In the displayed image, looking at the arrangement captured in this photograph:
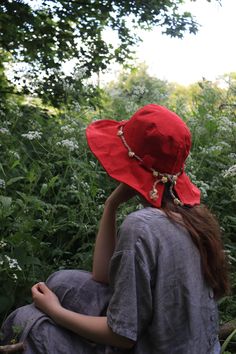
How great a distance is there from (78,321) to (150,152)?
68cm

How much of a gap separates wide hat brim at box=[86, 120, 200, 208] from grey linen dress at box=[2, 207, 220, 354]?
101mm

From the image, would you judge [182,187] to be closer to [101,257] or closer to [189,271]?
[189,271]

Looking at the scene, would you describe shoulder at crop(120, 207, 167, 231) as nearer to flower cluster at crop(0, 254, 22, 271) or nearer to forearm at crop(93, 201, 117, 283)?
forearm at crop(93, 201, 117, 283)

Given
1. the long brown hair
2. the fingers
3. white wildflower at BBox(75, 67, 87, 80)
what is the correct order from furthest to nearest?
white wildflower at BBox(75, 67, 87, 80) < the fingers < the long brown hair

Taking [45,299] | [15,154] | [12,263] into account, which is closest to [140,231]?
[45,299]

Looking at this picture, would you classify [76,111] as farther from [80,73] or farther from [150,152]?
[150,152]

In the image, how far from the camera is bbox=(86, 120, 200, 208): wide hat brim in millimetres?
1968

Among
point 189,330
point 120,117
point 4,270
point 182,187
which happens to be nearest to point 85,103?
point 120,117

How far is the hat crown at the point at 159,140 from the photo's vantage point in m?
1.97

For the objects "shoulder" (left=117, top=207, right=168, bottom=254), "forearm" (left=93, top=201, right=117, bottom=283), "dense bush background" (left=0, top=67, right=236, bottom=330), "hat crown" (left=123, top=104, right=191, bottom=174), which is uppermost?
"hat crown" (left=123, top=104, right=191, bottom=174)

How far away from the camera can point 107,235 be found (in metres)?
2.42

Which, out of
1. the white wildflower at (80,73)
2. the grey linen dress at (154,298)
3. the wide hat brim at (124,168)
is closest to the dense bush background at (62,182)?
the white wildflower at (80,73)

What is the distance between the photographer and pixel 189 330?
191cm

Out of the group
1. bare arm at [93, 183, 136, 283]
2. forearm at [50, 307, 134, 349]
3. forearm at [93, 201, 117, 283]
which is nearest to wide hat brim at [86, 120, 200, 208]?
bare arm at [93, 183, 136, 283]
